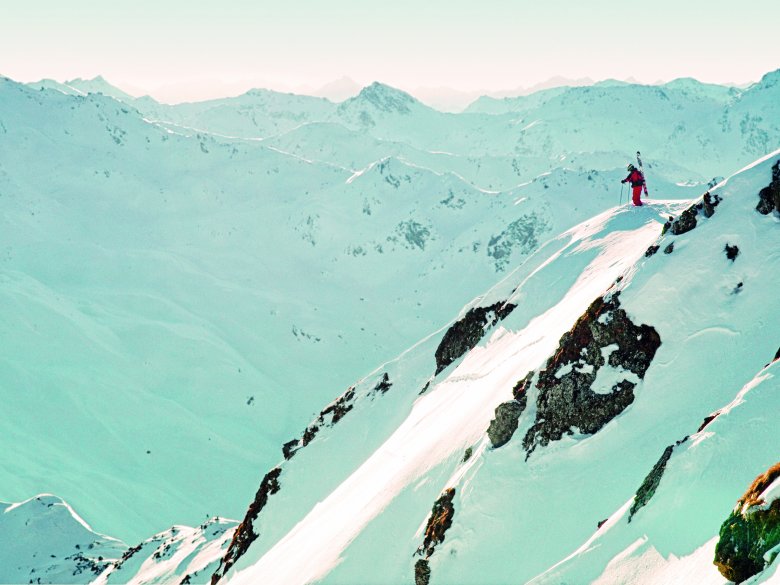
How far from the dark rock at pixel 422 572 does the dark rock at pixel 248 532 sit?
11799mm

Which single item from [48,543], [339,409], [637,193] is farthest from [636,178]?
[48,543]

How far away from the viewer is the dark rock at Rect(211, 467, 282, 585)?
24156 millimetres

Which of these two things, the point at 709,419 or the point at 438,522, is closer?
the point at 709,419

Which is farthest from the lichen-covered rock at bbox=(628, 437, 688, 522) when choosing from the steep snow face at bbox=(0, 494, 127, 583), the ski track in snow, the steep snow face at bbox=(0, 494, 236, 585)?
the steep snow face at bbox=(0, 494, 127, 583)

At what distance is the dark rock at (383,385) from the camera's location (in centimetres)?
2912

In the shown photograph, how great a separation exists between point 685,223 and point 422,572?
32.3 feet

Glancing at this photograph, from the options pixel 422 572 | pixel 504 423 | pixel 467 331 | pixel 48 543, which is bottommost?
pixel 422 572

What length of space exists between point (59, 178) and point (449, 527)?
3381 inches

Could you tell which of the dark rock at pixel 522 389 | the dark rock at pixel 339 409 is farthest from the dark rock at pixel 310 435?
the dark rock at pixel 522 389

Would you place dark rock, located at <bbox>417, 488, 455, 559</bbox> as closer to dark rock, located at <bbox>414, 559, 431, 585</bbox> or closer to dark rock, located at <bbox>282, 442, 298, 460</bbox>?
dark rock, located at <bbox>414, 559, 431, 585</bbox>

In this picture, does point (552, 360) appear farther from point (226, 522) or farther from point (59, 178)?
point (59, 178)

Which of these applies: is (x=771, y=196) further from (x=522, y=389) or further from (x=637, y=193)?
(x=637, y=193)

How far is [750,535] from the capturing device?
698cm

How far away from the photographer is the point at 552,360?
15070mm
